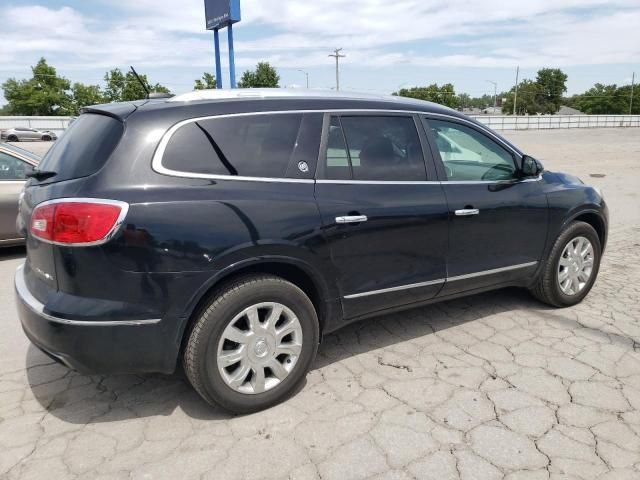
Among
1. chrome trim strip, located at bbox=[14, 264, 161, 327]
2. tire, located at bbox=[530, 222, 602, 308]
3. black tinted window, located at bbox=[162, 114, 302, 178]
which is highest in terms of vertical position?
black tinted window, located at bbox=[162, 114, 302, 178]

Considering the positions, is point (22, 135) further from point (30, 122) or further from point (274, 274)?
point (274, 274)

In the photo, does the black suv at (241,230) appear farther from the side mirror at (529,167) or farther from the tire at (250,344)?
the side mirror at (529,167)

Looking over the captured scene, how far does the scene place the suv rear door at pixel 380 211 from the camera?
315 centimetres

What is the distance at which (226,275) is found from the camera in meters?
2.74

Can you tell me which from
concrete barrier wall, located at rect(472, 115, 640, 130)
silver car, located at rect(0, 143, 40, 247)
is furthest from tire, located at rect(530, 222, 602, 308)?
concrete barrier wall, located at rect(472, 115, 640, 130)

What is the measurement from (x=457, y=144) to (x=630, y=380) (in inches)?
78.7

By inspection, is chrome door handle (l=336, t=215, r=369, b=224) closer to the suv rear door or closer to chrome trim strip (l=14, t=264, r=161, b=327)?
the suv rear door

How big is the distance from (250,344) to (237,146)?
110 cm

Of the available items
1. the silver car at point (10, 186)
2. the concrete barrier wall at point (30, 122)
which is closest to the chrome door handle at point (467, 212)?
the silver car at point (10, 186)

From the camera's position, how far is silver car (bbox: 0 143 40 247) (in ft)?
20.2

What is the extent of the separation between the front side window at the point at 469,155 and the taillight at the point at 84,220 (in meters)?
2.26

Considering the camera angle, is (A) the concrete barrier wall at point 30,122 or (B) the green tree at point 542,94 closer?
(A) the concrete barrier wall at point 30,122

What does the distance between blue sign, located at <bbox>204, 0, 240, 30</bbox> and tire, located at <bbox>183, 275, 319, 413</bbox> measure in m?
12.2

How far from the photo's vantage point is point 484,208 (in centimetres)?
379
